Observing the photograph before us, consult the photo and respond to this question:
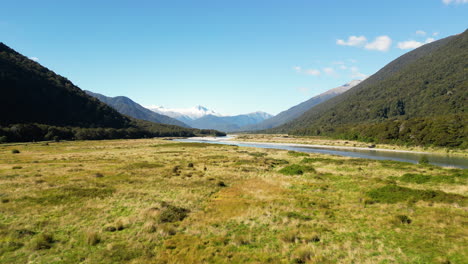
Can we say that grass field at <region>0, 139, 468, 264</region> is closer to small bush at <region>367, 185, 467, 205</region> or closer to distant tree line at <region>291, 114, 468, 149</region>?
small bush at <region>367, 185, 467, 205</region>

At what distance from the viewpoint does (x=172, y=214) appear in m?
20.1

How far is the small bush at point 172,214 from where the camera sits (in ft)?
62.8

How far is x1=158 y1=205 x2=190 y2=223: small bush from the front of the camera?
19.2m

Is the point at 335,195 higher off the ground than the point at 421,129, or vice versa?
the point at 421,129

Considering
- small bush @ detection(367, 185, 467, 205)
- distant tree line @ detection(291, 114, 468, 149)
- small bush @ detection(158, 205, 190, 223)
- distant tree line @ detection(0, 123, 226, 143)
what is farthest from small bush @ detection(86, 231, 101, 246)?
distant tree line @ detection(0, 123, 226, 143)

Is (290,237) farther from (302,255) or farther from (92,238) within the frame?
(92,238)

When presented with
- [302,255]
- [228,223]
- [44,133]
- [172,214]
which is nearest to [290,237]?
[302,255]

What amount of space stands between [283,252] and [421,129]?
130406 millimetres

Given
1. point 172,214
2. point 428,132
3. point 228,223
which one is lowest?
point 228,223

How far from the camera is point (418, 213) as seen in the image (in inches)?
804

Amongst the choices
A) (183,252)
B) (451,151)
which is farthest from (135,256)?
(451,151)

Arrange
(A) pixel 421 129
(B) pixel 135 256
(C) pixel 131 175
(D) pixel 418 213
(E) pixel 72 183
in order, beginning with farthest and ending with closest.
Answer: (A) pixel 421 129 < (C) pixel 131 175 < (E) pixel 72 183 < (D) pixel 418 213 < (B) pixel 135 256

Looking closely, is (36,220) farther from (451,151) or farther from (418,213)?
(451,151)

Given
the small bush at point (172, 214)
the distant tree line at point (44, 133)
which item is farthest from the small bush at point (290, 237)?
the distant tree line at point (44, 133)
